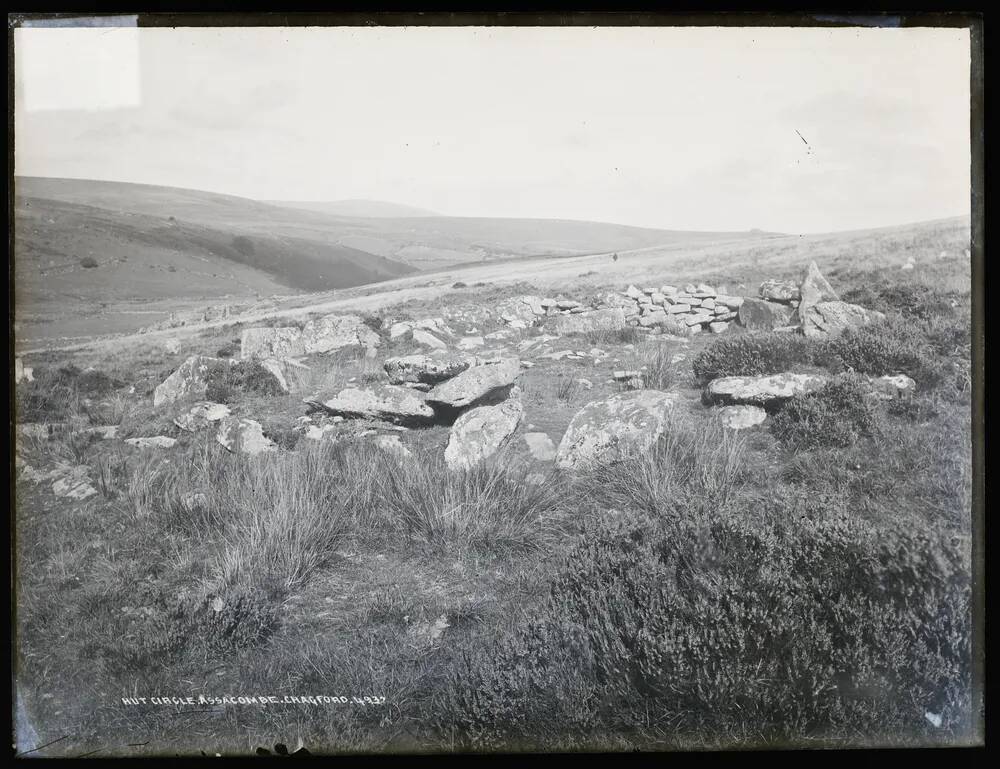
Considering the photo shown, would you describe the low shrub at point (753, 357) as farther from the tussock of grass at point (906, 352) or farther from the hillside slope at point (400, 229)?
→ the hillside slope at point (400, 229)

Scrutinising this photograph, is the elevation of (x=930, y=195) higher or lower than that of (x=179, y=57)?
lower

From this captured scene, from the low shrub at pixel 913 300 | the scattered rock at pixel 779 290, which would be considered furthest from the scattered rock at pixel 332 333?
the low shrub at pixel 913 300

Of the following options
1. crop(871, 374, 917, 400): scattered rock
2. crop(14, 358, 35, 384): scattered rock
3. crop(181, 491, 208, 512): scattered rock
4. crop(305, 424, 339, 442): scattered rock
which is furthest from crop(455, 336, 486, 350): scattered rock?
crop(14, 358, 35, 384): scattered rock

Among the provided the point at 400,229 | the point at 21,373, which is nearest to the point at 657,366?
the point at 400,229

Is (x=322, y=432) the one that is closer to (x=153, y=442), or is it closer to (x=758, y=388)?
(x=153, y=442)
